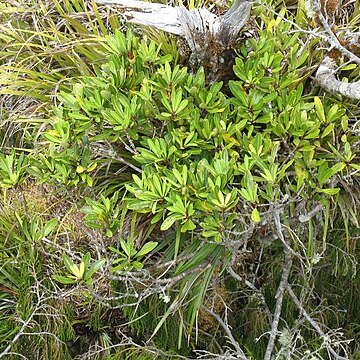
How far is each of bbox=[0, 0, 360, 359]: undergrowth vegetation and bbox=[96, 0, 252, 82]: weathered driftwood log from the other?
71mm

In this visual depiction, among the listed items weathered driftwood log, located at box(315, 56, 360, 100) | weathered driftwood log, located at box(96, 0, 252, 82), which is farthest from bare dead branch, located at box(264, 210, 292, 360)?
weathered driftwood log, located at box(96, 0, 252, 82)

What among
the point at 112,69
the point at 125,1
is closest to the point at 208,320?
the point at 112,69

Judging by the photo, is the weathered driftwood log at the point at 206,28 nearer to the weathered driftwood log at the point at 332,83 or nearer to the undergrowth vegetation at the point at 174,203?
the undergrowth vegetation at the point at 174,203

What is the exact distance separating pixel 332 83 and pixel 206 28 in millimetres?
541

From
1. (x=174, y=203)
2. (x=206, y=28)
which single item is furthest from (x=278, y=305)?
(x=206, y=28)

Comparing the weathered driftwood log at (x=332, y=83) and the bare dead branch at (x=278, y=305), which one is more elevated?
the weathered driftwood log at (x=332, y=83)

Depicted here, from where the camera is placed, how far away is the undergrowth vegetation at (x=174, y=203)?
5.53 feet

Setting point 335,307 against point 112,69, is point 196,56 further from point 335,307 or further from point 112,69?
point 335,307

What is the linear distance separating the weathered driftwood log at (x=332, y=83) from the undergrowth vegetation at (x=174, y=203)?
71mm

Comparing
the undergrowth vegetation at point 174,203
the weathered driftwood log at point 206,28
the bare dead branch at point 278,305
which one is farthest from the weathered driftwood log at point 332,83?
the bare dead branch at point 278,305

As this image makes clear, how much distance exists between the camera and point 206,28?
2.03m

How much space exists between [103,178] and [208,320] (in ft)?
2.38

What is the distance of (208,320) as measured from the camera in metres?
2.09

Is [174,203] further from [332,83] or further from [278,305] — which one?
[332,83]
